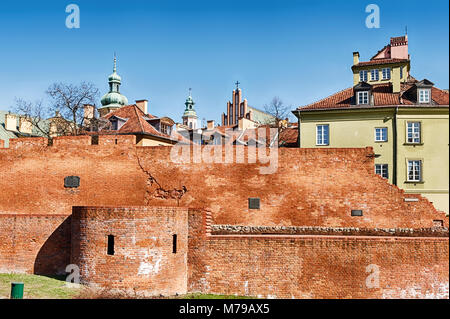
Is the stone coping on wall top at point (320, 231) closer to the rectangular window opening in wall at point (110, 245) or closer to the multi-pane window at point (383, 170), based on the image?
the rectangular window opening in wall at point (110, 245)

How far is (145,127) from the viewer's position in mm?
30656

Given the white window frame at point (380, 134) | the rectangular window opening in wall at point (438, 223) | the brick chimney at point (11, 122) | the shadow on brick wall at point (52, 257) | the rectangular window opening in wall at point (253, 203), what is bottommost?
the shadow on brick wall at point (52, 257)

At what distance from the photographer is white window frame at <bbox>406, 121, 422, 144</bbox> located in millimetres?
24453

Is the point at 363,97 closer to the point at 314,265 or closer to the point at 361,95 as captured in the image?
the point at 361,95

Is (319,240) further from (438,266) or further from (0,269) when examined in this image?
(0,269)

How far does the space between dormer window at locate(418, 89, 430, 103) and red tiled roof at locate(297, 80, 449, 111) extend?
0.31 m

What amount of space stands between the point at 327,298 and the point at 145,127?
62.5ft

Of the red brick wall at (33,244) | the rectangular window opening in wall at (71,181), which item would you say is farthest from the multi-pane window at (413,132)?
the red brick wall at (33,244)

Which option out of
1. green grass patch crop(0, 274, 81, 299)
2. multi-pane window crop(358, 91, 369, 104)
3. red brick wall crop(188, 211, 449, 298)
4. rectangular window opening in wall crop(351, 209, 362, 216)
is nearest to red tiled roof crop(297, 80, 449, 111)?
multi-pane window crop(358, 91, 369, 104)

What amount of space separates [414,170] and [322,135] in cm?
508

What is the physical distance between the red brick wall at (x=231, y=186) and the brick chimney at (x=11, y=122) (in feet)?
82.2

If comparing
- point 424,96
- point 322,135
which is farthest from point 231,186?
point 424,96

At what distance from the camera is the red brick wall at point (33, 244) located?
16.8m

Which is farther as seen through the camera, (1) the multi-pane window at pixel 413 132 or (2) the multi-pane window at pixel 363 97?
(2) the multi-pane window at pixel 363 97
